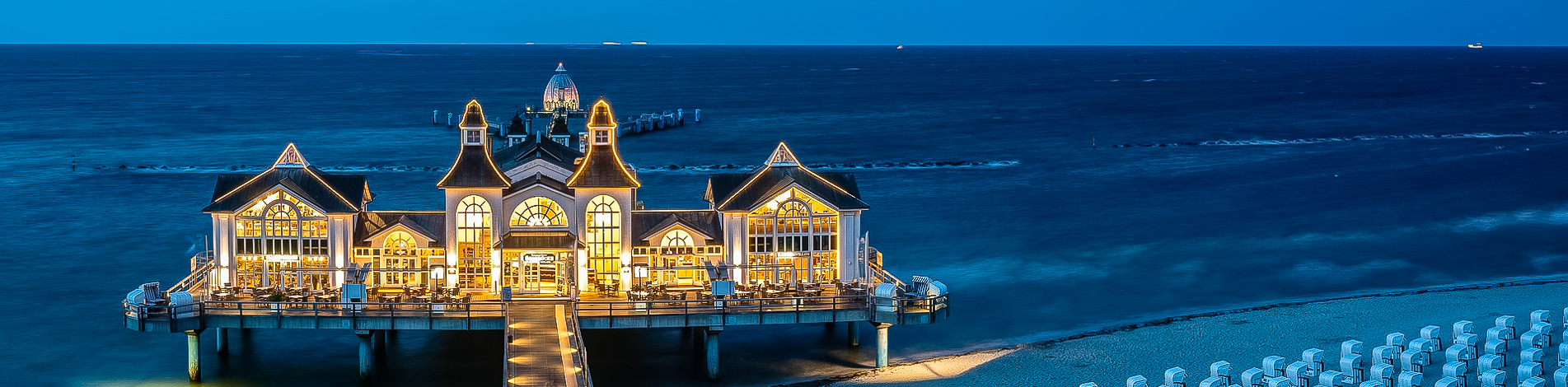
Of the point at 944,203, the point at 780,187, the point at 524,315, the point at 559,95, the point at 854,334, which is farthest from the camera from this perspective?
the point at 559,95

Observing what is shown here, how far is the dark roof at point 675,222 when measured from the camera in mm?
43219

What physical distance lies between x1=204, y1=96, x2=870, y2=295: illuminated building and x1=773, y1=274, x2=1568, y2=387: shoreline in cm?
265

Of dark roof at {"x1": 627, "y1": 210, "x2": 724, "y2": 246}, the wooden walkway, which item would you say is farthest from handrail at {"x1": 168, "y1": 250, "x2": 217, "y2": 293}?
dark roof at {"x1": 627, "y1": 210, "x2": 724, "y2": 246}

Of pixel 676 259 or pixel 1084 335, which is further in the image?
pixel 1084 335

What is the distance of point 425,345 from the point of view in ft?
150

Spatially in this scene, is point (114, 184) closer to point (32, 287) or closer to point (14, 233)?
point (14, 233)

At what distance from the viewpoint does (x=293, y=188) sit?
41.6 m

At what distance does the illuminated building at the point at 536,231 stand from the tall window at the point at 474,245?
0.10 ft

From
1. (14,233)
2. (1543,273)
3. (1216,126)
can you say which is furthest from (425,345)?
(1216,126)

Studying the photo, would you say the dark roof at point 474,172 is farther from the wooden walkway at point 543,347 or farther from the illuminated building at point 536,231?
the wooden walkway at point 543,347

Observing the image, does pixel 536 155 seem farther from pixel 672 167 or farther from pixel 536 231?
pixel 672 167

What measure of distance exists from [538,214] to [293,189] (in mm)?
6069

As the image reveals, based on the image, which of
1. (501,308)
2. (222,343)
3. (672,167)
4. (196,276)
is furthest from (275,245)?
(672,167)

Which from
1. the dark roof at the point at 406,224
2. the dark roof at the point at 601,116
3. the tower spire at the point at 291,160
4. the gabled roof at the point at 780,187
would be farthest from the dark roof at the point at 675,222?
the tower spire at the point at 291,160
